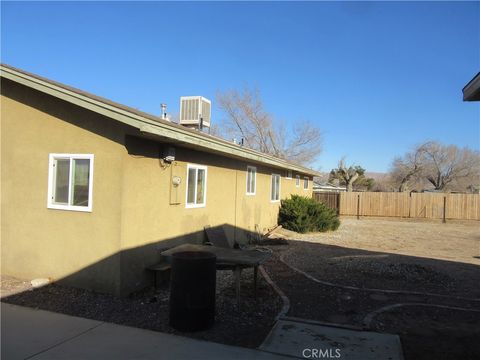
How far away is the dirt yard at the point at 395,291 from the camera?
539 centimetres

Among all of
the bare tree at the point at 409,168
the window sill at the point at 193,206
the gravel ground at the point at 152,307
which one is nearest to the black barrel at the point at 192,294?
the gravel ground at the point at 152,307

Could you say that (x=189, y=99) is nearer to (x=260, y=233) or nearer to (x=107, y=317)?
(x=260, y=233)

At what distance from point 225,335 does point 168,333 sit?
73 cm

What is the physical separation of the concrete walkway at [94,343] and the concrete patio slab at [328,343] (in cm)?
32

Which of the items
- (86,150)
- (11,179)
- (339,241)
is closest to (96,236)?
(86,150)

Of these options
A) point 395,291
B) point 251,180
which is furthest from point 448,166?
point 395,291

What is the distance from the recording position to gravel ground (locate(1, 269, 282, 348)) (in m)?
5.30

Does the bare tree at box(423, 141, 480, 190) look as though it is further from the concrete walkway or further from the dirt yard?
the concrete walkway

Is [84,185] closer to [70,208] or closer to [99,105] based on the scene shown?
[70,208]

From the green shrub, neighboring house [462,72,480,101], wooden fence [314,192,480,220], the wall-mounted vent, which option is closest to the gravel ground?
neighboring house [462,72,480,101]

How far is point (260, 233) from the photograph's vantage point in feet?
50.5

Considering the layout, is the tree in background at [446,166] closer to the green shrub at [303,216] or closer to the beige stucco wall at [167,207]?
the green shrub at [303,216]

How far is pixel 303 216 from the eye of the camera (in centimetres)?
1781

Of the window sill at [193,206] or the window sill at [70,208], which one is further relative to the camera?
the window sill at [193,206]
